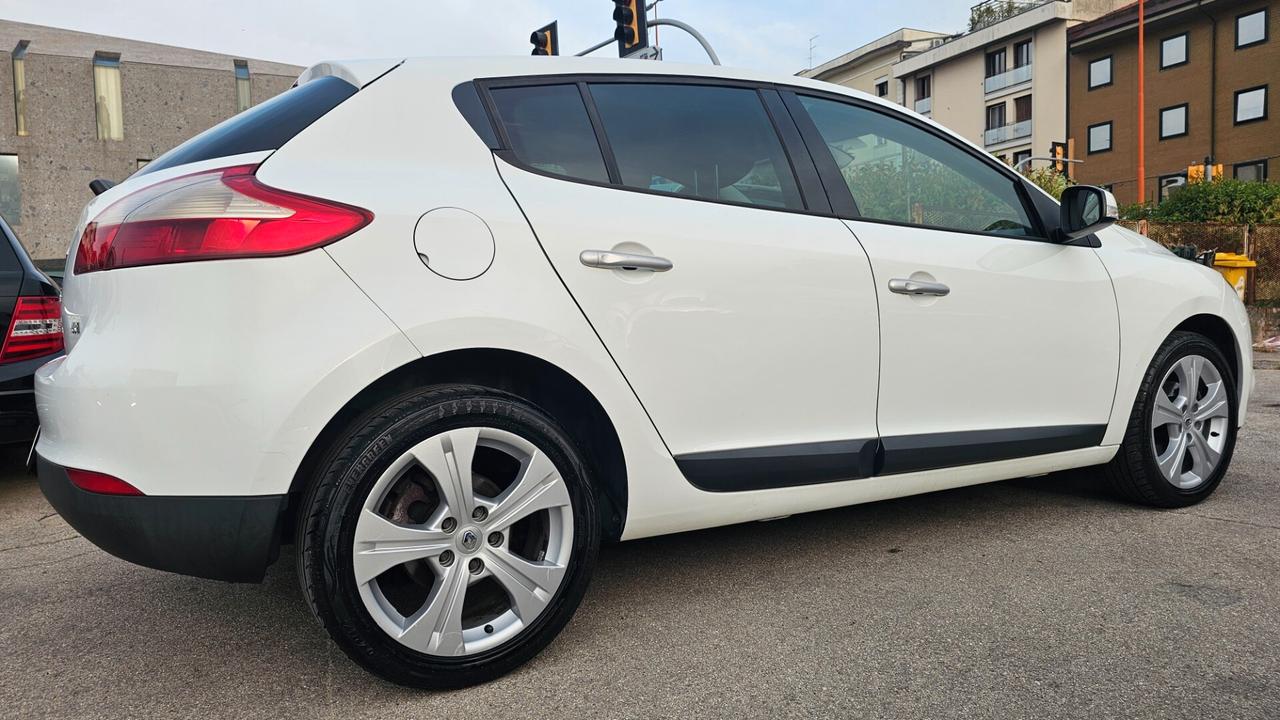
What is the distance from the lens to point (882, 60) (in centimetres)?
5056

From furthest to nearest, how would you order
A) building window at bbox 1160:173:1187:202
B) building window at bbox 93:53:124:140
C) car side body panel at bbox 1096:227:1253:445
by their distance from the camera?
building window at bbox 1160:173:1187:202 → building window at bbox 93:53:124:140 → car side body panel at bbox 1096:227:1253:445

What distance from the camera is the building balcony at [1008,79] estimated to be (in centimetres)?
4012

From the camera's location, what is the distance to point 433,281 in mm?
2055

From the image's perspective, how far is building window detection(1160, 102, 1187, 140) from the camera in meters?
33.3

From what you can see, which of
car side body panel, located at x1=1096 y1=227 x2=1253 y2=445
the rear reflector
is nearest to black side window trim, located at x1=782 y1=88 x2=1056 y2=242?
car side body panel, located at x1=1096 y1=227 x2=1253 y2=445

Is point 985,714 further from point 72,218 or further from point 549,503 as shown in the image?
point 72,218

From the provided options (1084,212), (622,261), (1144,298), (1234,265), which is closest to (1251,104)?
(1234,265)

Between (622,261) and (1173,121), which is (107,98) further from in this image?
(1173,121)

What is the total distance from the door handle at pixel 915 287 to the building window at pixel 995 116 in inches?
1731

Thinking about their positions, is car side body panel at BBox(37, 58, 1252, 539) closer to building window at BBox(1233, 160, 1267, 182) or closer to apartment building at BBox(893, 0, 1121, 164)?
building window at BBox(1233, 160, 1267, 182)

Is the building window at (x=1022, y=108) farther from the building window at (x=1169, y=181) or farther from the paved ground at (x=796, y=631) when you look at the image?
the paved ground at (x=796, y=631)

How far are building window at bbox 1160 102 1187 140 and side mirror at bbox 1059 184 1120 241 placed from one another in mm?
36097

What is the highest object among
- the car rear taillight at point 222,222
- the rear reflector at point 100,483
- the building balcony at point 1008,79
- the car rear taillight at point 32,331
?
the building balcony at point 1008,79

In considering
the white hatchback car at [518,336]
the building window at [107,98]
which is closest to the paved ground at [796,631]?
the white hatchback car at [518,336]
